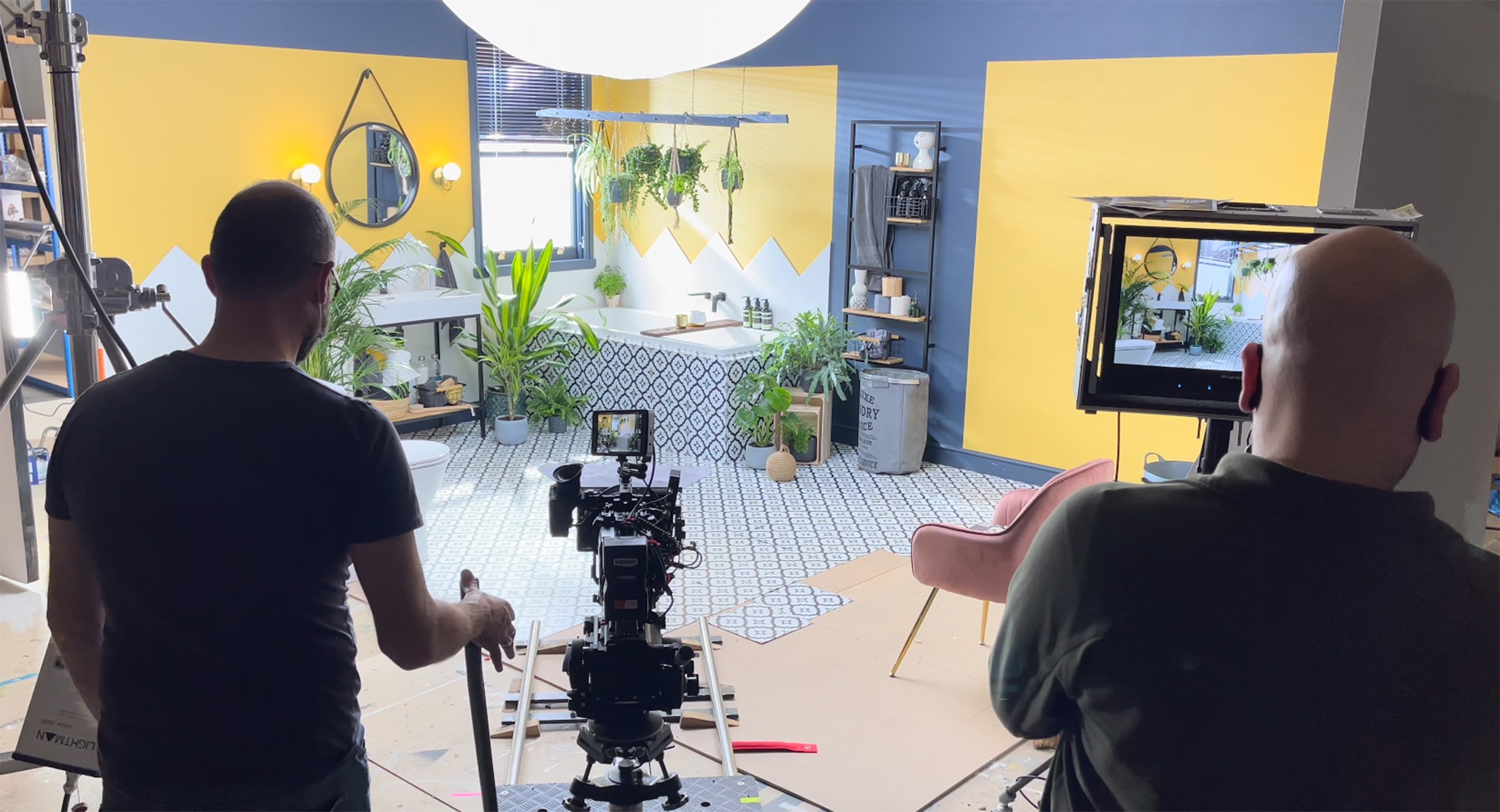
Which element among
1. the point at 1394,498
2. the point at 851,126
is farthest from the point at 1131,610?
the point at 851,126

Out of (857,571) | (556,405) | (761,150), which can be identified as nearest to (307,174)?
(556,405)

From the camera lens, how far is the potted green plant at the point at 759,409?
20.5 ft

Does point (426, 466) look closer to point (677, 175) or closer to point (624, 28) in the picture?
point (677, 175)

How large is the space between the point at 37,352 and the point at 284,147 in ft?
13.8

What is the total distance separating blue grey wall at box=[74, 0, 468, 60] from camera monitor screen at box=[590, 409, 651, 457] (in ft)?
11.3

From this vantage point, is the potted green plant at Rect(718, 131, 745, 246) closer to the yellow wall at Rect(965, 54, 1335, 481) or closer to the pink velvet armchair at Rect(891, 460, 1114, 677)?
the yellow wall at Rect(965, 54, 1335, 481)

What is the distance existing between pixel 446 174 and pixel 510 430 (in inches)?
64.4

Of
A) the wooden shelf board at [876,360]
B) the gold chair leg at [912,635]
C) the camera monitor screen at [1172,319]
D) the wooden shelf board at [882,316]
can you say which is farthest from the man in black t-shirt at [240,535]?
the wooden shelf board at [876,360]

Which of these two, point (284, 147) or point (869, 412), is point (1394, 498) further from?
point (284, 147)

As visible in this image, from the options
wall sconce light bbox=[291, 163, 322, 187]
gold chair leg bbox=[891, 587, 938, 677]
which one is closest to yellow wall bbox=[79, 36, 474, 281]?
wall sconce light bbox=[291, 163, 322, 187]

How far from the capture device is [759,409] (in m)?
6.29

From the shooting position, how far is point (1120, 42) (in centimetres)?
544

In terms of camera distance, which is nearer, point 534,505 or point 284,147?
point 534,505

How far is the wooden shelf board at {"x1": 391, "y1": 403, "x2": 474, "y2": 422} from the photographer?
21.4ft
